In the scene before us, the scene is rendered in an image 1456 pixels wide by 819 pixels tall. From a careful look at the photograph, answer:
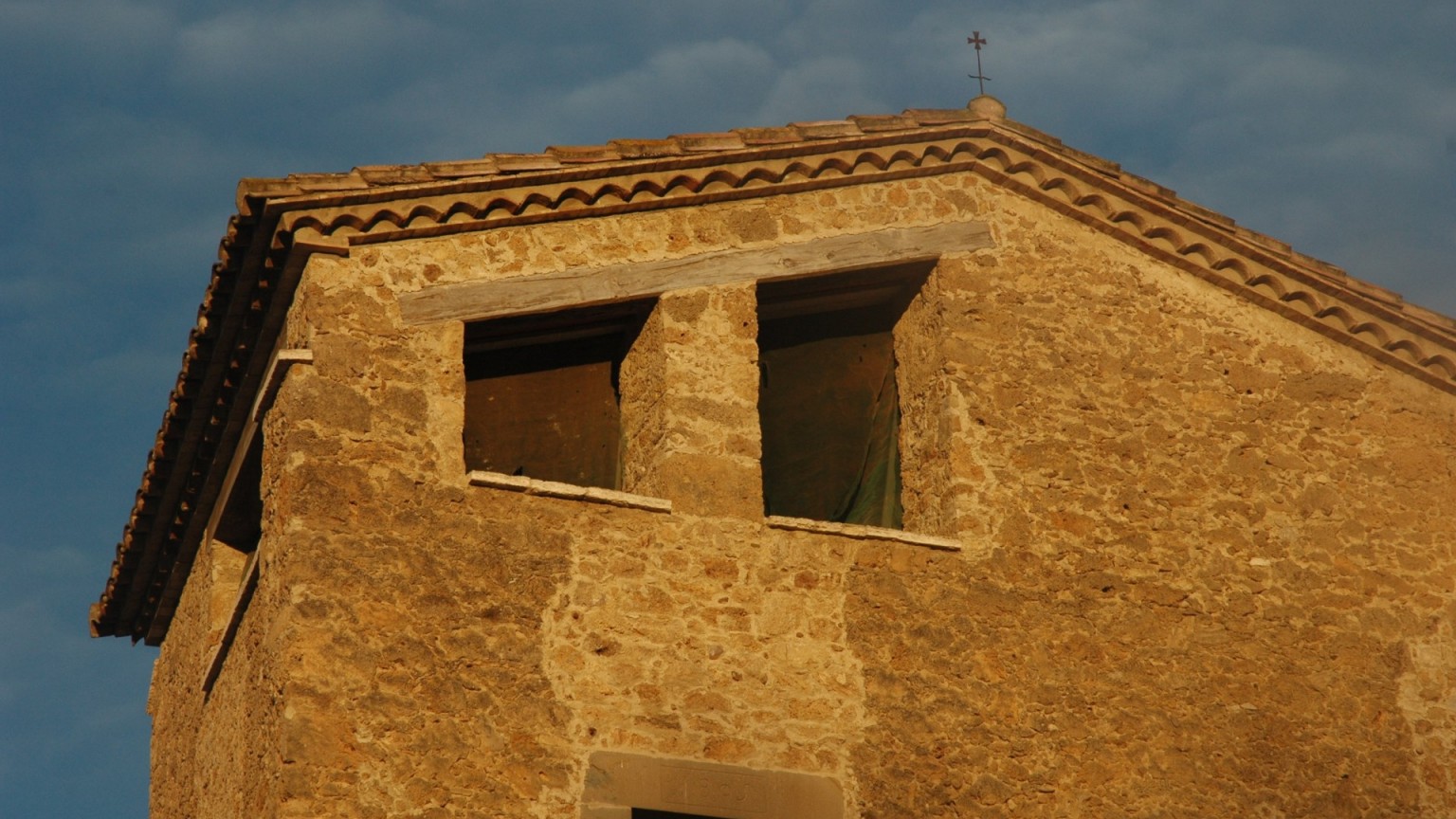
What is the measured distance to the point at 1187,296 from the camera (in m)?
14.5

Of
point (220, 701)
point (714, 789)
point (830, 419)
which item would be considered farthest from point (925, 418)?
point (220, 701)

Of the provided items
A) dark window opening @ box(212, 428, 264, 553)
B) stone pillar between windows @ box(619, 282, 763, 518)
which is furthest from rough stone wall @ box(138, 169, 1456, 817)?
dark window opening @ box(212, 428, 264, 553)

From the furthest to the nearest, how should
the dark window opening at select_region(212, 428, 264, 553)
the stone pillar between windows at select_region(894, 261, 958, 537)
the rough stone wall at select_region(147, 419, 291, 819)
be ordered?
the dark window opening at select_region(212, 428, 264, 553), the stone pillar between windows at select_region(894, 261, 958, 537), the rough stone wall at select_region(147, 419, 291, 819)

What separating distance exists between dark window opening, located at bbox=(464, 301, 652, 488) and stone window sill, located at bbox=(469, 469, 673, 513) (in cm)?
78

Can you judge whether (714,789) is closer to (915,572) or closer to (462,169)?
(915,572)

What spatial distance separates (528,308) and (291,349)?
133 cm

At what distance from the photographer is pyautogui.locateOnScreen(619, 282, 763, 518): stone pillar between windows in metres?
Answer: 12.9

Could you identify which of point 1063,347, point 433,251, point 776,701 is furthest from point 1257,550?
point 433,251

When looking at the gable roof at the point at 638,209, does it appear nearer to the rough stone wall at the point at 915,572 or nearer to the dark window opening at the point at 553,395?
the rough stone wall at the point at 915,572

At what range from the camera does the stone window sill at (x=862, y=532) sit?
42.3ft

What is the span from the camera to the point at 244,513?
14305 millimetres

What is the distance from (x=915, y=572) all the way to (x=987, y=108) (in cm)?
317

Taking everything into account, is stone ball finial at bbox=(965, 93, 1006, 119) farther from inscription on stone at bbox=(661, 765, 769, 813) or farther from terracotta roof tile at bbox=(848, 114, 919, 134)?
inscription on stone at bbox=(661, 765, 769, 813)

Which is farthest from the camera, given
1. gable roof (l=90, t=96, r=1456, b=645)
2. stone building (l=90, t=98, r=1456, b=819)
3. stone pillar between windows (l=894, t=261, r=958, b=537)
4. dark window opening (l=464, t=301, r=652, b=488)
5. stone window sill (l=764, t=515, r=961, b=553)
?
stone pillar between windows (l=894, t=261, r=958, b=537)
